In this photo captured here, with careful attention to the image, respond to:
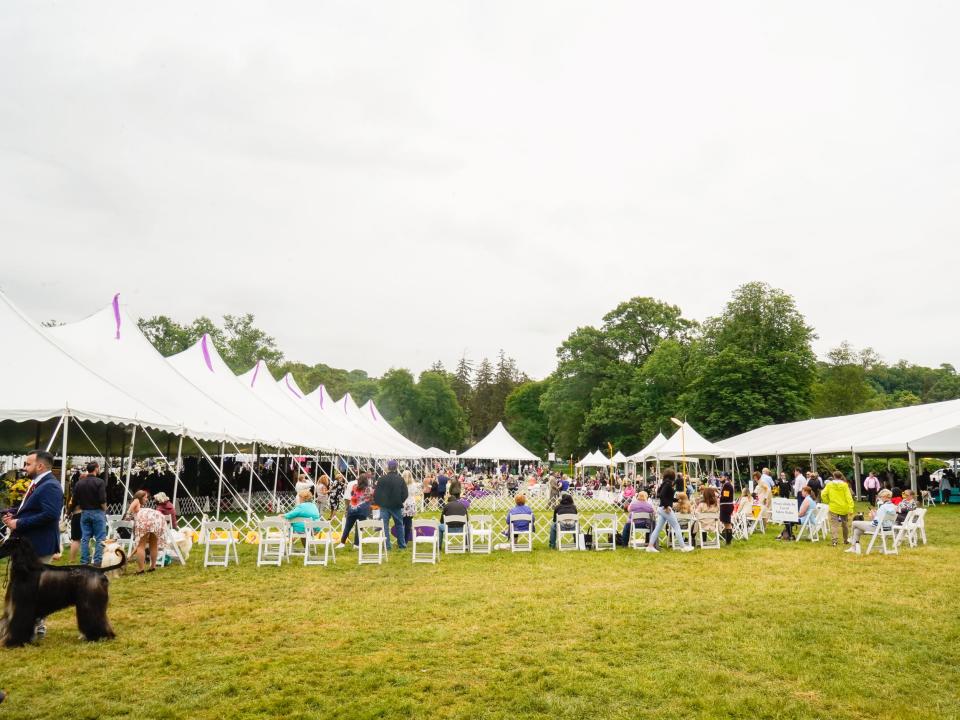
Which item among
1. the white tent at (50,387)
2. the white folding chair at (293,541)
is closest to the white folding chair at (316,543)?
the white folding chair at (293,541)

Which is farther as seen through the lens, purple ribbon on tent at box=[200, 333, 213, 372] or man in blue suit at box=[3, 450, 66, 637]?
purple ribbon on tent at box=[200, 333, 213, 372]

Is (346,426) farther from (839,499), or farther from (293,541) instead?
(839,499)

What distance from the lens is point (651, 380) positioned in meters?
43.8

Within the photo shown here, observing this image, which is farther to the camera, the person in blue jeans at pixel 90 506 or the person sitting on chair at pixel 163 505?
the person sitting on chair at pixel 163 505

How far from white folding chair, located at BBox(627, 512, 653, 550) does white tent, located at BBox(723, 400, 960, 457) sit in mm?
11945

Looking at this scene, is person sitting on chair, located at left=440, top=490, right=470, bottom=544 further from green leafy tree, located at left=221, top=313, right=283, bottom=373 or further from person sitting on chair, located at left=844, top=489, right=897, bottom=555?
green leafy tree, located at left=221, top=313, right=283, bottom=373

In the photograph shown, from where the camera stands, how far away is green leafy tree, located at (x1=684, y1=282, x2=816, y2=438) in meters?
38.7

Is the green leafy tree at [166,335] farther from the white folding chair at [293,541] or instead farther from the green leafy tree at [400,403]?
the white folding chair at [293,541]

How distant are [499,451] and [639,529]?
1437 cm

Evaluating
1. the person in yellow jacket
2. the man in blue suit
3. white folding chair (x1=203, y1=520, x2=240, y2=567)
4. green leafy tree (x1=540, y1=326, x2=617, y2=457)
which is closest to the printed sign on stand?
the person in yellow jacket

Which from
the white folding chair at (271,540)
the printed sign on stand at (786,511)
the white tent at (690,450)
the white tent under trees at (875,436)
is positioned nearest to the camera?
the white folding chair at (271,540)

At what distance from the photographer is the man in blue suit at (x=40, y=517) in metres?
5.77

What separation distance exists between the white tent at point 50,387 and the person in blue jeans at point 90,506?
1.55 metres

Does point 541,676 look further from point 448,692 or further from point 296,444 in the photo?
point 296,444
